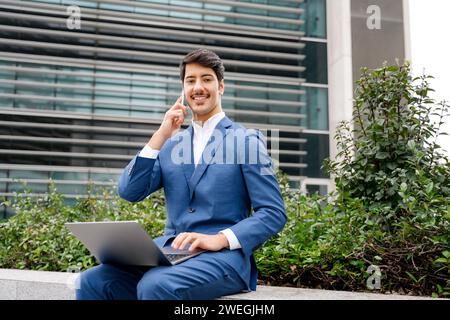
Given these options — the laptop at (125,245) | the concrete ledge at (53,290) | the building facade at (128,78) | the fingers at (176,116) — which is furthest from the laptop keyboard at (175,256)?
the building facade at (128,78)

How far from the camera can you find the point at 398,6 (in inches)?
401

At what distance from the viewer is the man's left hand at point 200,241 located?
6.68ft

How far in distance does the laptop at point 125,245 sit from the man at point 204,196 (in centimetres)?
4

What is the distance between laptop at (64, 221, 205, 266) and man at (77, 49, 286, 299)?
4cm

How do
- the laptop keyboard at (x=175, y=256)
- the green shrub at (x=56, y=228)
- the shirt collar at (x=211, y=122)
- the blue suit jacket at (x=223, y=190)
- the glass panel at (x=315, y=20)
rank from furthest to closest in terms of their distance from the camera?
the glass panel at (x=315, y=20) → the green shrub at (x=56, y=228) → the shirt collar at (x=211, y=122) → the blue suit jacket at (x=223, y=190) → the laptop keyboard at (x=175, y=256)

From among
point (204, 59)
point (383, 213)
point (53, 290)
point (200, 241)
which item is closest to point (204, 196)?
point (200, 241)

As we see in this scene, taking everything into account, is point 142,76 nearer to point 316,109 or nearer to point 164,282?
point 316,109

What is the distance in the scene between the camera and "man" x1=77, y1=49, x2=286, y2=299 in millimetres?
2045

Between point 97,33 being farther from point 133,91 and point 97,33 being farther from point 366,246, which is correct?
point 366,246

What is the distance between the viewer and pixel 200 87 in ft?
7.71

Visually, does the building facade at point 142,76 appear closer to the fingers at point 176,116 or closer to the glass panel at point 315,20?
the glass panel at point 315,20

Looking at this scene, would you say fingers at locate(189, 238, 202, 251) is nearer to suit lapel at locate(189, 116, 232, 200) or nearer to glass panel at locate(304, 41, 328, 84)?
suit lapel at locate(189, 116, 232, 200)
